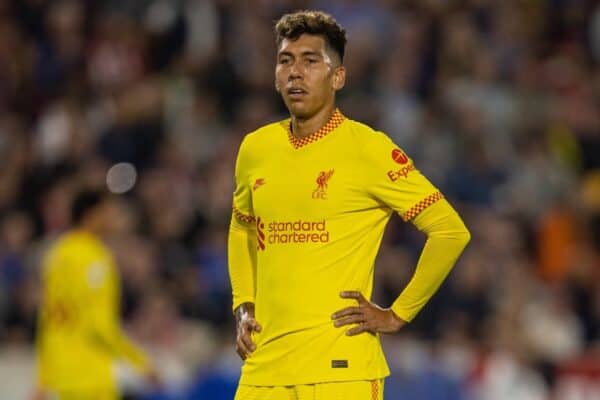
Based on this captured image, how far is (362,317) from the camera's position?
572 centimetres

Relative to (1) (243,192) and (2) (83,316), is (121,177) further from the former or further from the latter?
(1) (243,192)

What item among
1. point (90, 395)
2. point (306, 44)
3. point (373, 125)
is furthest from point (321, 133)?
point (373, 125)

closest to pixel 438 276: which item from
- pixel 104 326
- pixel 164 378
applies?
pixel 104 326

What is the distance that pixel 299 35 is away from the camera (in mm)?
5820

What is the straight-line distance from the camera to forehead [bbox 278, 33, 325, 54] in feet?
19.0

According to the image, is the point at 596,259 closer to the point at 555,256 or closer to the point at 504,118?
the point at 555,256

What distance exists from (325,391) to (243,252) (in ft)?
2.64

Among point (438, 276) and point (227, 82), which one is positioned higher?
point (227, 82)

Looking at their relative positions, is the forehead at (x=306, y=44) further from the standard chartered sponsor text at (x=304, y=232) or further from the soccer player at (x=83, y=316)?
the soccer player at (x=83, y=316)

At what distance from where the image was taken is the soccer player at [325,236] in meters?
5.70

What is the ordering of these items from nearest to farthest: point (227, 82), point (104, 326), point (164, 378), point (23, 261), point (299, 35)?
1. point (299, 35)
2. point (104, 326)
3. point (164, 378)
4. point (23, 261)
5. point (227, 82)

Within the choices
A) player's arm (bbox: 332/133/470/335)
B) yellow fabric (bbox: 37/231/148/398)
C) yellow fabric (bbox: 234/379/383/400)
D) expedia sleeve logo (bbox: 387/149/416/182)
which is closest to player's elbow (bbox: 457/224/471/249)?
player's arm (bbox: 332/133/470/335)

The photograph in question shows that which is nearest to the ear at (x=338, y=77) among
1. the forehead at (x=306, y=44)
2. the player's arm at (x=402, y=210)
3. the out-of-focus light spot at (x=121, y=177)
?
the forehead at (x=306, y=44)

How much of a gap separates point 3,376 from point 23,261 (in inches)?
48.2
